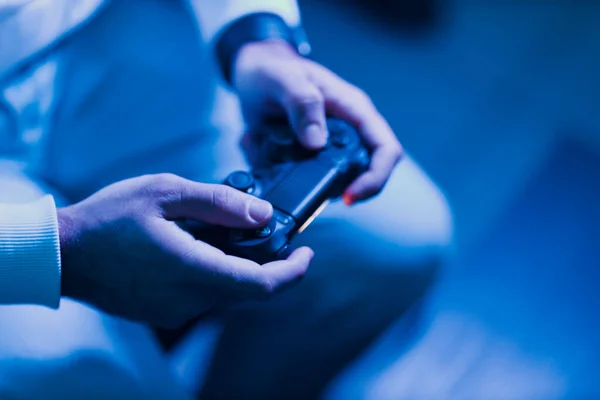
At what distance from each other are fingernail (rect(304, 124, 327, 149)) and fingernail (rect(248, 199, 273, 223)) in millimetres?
96

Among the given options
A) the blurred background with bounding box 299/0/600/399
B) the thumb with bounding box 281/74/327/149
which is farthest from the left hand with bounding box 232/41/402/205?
the blurred background with bounding box 299/0/600/399

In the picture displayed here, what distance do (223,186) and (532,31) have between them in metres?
0.82

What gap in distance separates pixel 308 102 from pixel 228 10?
0.47ft

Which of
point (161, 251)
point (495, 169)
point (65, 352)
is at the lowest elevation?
point (65, 352)

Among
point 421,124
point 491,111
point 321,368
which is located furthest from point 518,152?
point 321,368

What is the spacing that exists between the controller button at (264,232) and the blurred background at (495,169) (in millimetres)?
281

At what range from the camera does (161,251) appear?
1.29 ft

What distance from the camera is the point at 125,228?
15.8 inches

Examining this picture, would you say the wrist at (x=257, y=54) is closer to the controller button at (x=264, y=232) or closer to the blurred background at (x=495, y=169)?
the blurred background at (x=495, y=169)

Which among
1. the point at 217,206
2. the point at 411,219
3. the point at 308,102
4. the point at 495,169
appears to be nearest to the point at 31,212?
the point at 217,206

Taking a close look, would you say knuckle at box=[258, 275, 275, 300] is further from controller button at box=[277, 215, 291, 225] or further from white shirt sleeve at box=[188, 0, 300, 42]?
white shirt sleeve at box=[188, 0, 300, 42]

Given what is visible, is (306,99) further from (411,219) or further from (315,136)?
(411,219)

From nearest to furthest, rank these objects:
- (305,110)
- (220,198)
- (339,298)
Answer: (220,198)
(305,110)
(339,298)

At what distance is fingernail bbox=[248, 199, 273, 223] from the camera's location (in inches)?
15.3
